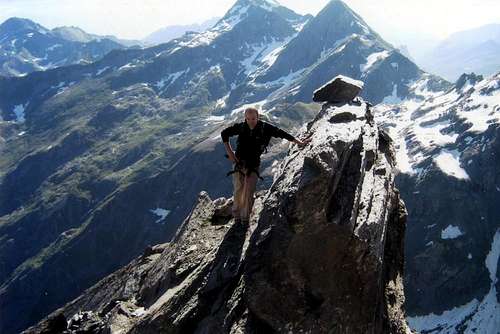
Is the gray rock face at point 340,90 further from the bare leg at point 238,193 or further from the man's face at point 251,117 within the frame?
the man's face at point 251,117

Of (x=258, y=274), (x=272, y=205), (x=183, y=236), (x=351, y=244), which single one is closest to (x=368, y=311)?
(x=351, y=244)

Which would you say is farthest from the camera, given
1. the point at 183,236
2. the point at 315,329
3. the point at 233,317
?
the point at 183,236

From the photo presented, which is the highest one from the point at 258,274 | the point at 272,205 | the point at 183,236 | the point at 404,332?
the point at 272,205

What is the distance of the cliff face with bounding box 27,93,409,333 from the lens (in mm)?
17656

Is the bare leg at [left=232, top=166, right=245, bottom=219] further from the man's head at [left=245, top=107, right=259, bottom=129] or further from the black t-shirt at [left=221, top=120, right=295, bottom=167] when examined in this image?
the man's head at [left=245, top=107, right=259, bottom=129]

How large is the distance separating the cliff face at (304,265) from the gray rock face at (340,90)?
521cm

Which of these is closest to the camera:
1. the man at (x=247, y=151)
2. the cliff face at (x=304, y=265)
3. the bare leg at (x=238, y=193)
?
the cliff face at (x=304, y=265)

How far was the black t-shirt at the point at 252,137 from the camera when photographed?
789 inches

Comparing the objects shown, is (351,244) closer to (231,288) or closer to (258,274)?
(258,274)

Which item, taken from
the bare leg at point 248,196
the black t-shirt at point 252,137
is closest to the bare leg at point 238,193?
the bare leg at point 248,196

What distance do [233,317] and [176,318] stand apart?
2.94m

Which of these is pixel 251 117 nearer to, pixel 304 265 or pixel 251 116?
pixel 251 116

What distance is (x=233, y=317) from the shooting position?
18.1 m

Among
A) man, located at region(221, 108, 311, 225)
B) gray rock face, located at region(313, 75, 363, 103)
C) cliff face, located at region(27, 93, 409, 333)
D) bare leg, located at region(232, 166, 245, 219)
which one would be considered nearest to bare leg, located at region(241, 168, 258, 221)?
man, located at region(221, 108, 311, 225)
